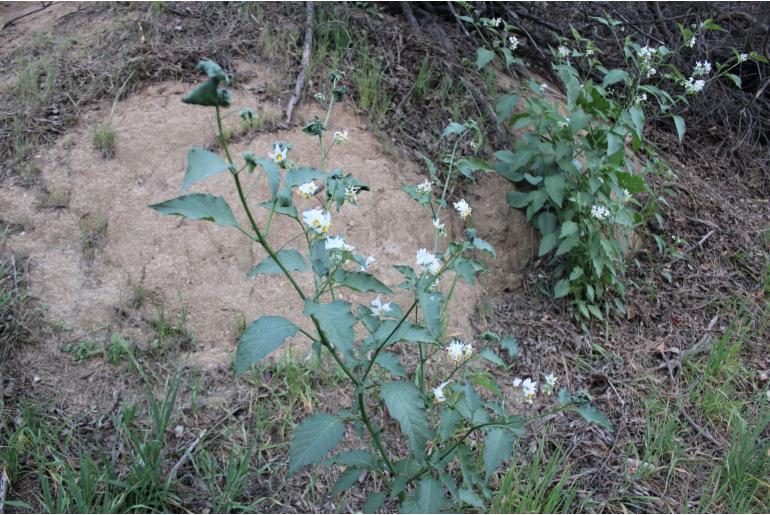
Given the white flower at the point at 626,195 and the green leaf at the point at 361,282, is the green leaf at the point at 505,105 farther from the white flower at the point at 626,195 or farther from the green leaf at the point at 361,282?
the green leaf at the point at 361,282

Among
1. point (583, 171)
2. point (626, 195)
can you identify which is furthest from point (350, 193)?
point (583, 171)

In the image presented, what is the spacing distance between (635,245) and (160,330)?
9.52ft

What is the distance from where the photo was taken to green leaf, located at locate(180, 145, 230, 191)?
1.27 metres

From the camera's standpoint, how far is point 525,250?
12.0ft

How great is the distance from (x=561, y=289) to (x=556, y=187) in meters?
0.56

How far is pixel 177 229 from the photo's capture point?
3.20 m

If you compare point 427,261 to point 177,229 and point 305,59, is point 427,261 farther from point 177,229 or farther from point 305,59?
point 305,59

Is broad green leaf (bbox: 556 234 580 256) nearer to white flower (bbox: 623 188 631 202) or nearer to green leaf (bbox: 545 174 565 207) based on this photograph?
green leaf (bbox: 545 174 565 207)

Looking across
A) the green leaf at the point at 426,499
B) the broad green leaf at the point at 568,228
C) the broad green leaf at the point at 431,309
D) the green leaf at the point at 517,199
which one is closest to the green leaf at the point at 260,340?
the broad green leaf at the point at 431,309

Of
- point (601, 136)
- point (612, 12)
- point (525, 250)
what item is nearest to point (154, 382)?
point (525, 250)

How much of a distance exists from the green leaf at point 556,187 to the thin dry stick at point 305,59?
1.56 m

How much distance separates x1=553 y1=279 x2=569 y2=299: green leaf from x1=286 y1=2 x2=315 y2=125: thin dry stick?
1827 millimetres

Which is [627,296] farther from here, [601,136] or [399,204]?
[399,204]

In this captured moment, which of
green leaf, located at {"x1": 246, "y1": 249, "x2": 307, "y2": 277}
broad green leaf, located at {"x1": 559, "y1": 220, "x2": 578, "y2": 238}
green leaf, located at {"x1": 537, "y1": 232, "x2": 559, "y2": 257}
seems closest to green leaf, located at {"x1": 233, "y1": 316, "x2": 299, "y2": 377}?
green leaf, located at {"x1": 246, "y1": 249, "x2": 307, "y2": 277}
